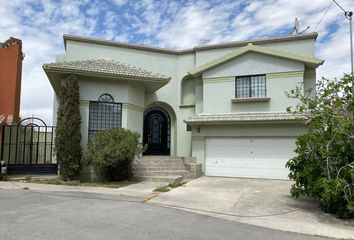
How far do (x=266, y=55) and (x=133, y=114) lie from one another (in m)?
8.18

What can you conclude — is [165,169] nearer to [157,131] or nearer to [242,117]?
[157,131]

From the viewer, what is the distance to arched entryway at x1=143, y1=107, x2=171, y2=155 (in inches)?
778

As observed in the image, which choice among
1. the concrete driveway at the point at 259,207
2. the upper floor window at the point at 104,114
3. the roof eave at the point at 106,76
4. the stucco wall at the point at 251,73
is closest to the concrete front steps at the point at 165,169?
the concrete driveway at the point at 259,207

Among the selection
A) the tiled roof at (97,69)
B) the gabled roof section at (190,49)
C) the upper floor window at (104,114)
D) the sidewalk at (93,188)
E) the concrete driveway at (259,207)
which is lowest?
the concrete driveway at (259,207)

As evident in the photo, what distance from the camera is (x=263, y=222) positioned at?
7.59 metres

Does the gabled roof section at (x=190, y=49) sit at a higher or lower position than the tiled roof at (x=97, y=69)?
higher

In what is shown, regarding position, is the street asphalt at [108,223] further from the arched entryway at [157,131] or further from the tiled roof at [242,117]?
the arched entryway at [157,131]

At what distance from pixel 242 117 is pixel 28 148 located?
37.9 feet

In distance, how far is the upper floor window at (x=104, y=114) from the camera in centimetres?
1551

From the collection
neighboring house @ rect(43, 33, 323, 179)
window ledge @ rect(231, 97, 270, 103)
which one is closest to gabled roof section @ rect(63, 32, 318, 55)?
neighboring house @ rect(43, 33, 323, 179)

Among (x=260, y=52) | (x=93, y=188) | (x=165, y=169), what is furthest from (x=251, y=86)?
(x=93, y=188)

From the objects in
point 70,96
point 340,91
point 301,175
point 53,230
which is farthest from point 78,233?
point 70,96

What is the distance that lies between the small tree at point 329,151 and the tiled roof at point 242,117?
20.3 feet

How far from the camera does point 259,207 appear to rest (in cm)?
922
